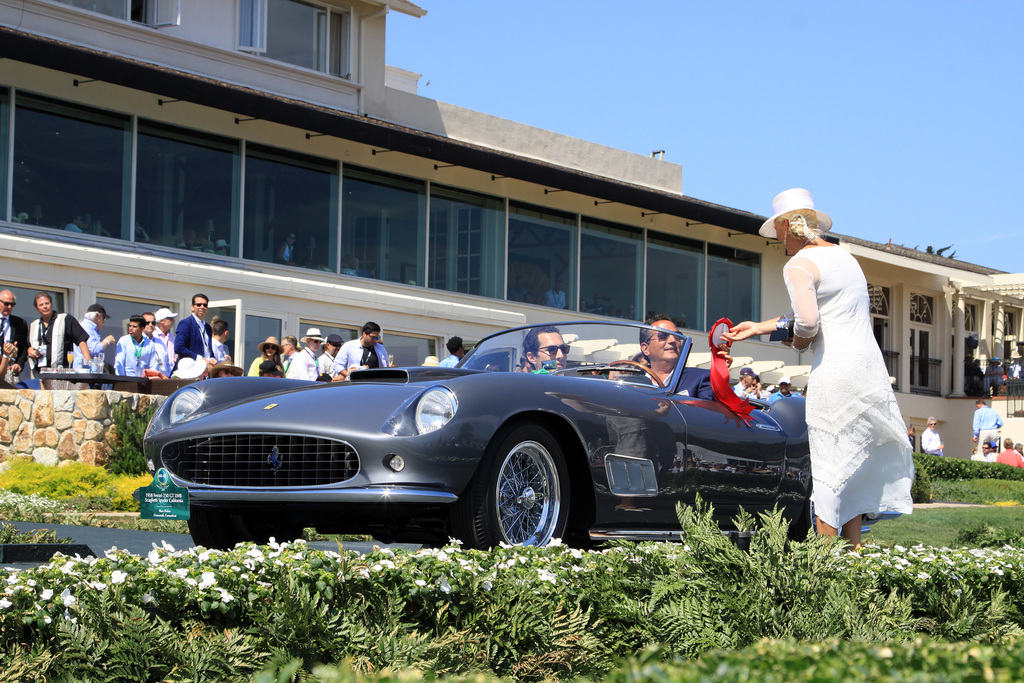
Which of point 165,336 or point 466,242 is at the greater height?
point 466,242

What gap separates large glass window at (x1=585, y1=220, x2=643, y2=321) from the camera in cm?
2397

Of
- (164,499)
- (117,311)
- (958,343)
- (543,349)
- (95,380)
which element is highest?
(958,343)

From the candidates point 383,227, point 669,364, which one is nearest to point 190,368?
point 669,364

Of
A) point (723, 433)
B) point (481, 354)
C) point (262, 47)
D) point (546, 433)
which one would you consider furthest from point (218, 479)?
point (262, 47)

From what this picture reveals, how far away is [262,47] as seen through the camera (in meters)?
19.5

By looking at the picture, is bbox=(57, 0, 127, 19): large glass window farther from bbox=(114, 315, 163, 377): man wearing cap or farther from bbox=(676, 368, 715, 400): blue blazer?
bbox=(676, 368, 715, 400): blue blazer

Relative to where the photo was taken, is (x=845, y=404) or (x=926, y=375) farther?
(x=926, y=375)

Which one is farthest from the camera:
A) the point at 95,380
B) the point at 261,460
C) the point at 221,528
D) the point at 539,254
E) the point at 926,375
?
the point at 926,375

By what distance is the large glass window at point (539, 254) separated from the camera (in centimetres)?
2270

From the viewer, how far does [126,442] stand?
1137cm

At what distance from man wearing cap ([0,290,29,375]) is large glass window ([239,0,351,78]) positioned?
8.63m

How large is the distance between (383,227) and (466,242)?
6.65 feet

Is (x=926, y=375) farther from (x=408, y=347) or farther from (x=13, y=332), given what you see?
(x=13, y=332)

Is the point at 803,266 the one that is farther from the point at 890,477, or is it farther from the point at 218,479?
the point at 218,479
